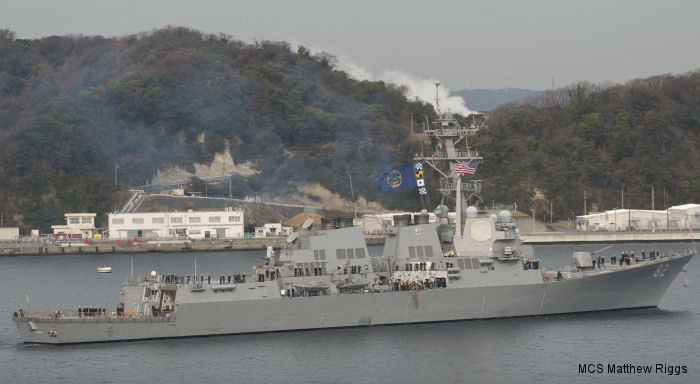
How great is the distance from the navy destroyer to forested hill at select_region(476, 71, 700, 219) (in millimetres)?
54387

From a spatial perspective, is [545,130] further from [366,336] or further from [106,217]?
[366,336]

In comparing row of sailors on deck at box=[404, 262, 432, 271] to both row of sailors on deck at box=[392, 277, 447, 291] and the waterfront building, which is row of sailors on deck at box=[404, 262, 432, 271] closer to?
row of sailors on deck at box=[392, 277, 447, 291]

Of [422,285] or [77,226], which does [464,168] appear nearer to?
[422,285]

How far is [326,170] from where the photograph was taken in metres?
98.1

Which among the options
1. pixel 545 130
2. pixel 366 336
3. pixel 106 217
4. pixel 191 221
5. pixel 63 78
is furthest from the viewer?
pixel 63 78

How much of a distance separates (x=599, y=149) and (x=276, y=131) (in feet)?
117

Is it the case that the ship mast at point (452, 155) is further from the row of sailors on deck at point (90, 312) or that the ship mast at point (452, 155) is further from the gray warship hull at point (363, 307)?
the row of sailors on deck at point (90, 312)

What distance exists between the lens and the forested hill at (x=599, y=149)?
95.0 metres

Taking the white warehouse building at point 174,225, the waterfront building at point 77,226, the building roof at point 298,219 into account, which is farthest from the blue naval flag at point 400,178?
the waterfront building at point 77,226

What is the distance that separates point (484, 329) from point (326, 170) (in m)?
63.3

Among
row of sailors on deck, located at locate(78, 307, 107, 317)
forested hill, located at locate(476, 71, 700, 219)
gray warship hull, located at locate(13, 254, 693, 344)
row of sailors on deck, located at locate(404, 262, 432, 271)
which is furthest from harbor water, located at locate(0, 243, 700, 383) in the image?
forested hill, located at locate(476, 71, 700, 219)

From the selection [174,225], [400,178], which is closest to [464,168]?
[400,178]

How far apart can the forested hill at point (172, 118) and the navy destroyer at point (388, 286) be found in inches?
2042

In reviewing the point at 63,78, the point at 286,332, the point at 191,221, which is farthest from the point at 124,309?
the point at 63,78
